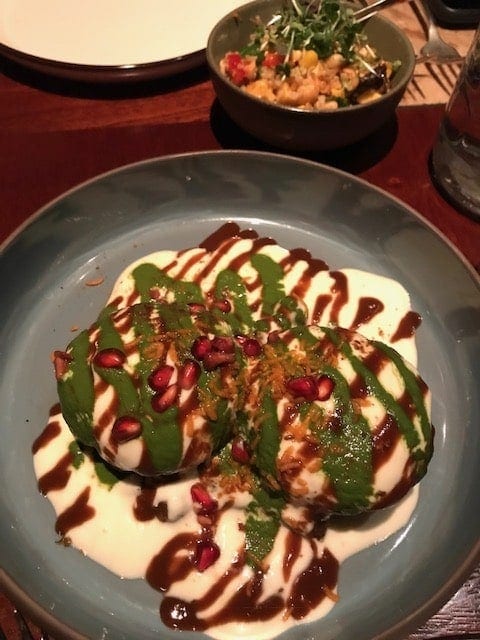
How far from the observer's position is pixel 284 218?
237cm

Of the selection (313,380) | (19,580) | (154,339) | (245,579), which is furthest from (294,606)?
(154,339)

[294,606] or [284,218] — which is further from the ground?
[284,218]

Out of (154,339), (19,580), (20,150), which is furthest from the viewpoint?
(20,150)

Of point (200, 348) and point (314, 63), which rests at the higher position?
point (314, 63)

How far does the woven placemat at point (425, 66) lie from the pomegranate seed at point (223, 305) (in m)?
1.54

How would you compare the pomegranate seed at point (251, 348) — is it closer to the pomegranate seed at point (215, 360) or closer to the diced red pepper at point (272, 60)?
the pomegranate seed at point (215, 360)

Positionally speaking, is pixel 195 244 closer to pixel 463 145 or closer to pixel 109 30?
pixel 463 145

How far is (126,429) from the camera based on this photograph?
5.24 ft

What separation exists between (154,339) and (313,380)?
1.54ft

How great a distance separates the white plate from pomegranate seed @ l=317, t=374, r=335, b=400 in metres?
1.82

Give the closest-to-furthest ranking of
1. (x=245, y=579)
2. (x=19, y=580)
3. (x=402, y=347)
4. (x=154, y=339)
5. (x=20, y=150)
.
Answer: (x=19, y=580), (x=245, y=579), (x=154, y=339), (x=402, y=347), (x=20, y=150)

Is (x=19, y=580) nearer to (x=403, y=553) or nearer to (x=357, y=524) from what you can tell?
(x=357, y=524)

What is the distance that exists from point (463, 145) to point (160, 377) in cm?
165

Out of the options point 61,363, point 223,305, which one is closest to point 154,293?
point 223,305
